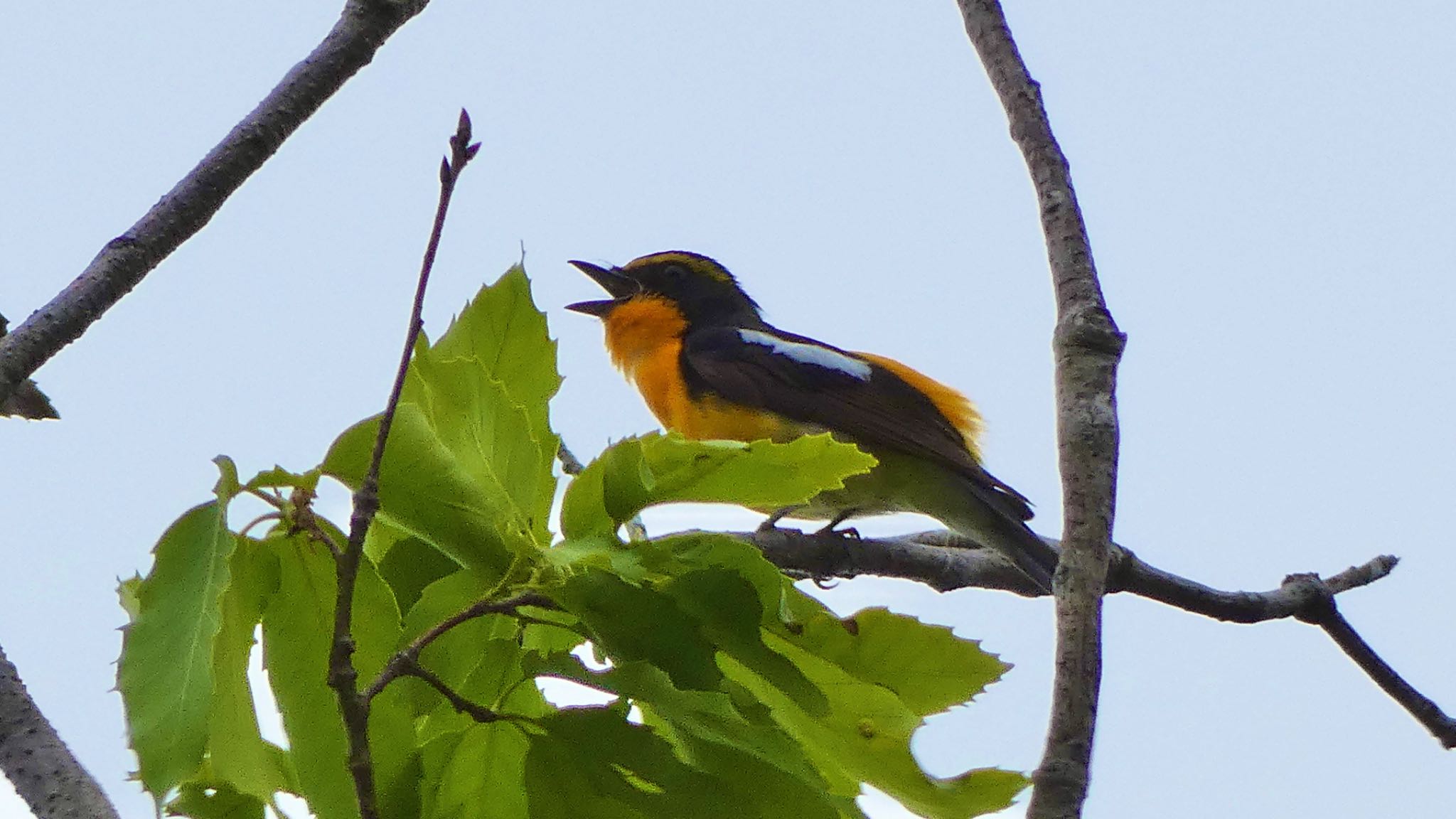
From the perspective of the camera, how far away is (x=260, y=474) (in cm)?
182

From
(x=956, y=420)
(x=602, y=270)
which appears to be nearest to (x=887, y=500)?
(x=956, y=420)

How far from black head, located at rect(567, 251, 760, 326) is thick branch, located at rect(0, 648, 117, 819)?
5.07 metres

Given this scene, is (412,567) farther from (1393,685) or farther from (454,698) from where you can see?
(1393,685)

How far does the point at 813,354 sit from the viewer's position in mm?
6871

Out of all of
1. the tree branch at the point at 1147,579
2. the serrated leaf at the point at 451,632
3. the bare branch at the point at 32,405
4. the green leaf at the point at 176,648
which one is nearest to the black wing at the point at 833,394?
the tree branch at the point at 1147,579

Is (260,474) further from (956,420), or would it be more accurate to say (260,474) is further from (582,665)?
(956,420)

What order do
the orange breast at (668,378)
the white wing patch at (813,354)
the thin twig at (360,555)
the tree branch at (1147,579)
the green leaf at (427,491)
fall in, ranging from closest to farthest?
the thin twig at (360,555) → the green leaf at (427,491) → the tree branch at (1147,579) → the orange breast at (668,378) → the white wing patch at (813,354)

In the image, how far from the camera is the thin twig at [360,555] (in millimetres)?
1533

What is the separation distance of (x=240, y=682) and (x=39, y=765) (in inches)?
21.8

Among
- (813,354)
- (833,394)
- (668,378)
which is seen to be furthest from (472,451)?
(813,354)

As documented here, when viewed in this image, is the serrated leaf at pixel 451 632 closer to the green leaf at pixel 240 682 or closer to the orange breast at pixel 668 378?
the green leaf at pixel 240 682

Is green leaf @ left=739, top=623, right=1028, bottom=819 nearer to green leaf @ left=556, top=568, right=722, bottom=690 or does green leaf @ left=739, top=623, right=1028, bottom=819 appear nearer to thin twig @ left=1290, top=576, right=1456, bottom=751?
green leaf @ left=556, top=568, right=722, bottom=690

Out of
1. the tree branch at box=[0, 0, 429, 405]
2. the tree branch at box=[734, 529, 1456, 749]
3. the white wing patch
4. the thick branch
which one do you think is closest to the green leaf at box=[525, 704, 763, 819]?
the thick branch

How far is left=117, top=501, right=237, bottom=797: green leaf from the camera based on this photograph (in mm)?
1690
